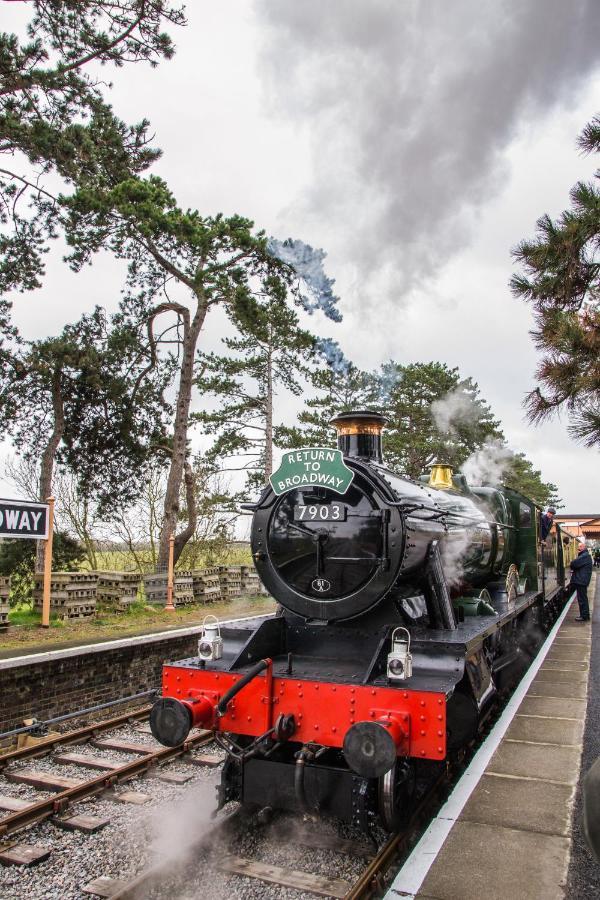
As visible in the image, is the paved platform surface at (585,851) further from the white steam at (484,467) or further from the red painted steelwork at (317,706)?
the white steam at (484,467)

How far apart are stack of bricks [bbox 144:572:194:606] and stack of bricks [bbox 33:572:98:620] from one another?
220cm

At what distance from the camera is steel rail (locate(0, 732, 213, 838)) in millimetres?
4375

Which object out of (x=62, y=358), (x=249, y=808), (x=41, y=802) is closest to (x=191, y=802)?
(x=249, y=808)

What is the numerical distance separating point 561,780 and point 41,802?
3554mm

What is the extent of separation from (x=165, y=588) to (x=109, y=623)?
221 centimetres

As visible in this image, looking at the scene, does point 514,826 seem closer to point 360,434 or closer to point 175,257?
point 360,434

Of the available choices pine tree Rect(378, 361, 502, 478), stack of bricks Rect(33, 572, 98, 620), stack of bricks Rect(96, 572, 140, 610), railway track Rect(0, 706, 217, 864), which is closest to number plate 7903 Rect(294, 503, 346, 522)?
railway track Rect(0, 706, 217, 864)

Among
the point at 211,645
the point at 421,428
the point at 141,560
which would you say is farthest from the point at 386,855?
the point at 421,428

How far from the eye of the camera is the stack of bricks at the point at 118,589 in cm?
1276

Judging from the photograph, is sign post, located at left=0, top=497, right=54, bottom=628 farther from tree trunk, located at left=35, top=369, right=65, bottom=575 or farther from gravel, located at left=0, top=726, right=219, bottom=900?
tree trunk, located at left=35, top=369, right=65, bottom=575

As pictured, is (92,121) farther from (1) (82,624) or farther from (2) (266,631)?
(2) (266,631)

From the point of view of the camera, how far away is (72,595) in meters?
11.1

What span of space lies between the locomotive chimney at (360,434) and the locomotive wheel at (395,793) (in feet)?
7.65

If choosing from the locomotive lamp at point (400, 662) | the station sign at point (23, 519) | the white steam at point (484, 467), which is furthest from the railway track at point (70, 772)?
the white steam at point (484, 467)
